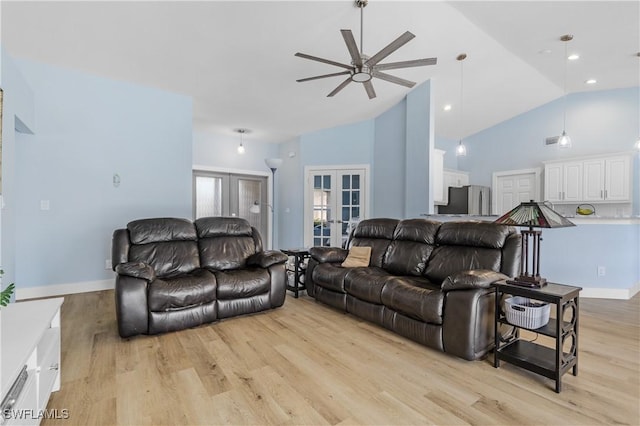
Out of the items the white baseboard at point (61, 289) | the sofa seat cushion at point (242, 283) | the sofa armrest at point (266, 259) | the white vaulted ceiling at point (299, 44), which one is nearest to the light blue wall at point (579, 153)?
the white vaulted ceiling at point (299, 44)

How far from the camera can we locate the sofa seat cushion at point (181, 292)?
108 inches

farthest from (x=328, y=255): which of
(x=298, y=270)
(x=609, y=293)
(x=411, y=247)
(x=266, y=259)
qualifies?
(x=609, y=293)

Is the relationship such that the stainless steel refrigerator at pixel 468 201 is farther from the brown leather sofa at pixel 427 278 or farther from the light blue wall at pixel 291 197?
the brown leather sofa at pixel 427 278

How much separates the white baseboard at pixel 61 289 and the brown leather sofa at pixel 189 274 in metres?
1.54

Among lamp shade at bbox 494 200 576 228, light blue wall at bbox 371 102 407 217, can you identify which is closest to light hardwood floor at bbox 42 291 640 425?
lamp shade at bbox 494 200 576 228

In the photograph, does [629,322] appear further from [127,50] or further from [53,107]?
[53,107]

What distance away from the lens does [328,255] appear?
3805mm

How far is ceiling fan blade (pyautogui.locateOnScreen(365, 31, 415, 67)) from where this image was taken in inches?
104

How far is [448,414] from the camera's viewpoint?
1.73 meters

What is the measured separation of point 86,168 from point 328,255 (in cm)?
340

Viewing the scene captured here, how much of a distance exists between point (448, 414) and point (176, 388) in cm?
161

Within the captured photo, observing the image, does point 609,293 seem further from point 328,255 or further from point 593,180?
point 328,255

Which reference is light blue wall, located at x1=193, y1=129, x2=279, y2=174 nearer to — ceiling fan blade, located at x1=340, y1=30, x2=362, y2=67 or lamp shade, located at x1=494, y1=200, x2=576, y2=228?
ceiling fan blade, located at x1=340, y1=30, x2=362, y2=67

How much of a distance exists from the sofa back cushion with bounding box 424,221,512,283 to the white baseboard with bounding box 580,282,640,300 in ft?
8.13
